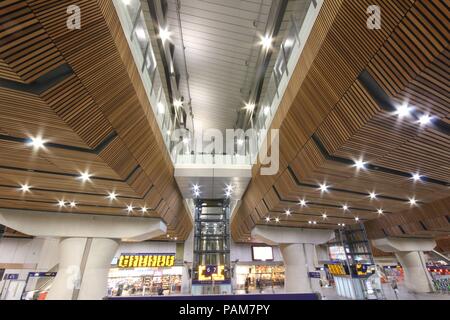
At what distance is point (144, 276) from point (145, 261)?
3300mm

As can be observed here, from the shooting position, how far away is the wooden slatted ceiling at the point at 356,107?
3.57 meters

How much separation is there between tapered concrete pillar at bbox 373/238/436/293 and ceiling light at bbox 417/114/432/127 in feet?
52.4

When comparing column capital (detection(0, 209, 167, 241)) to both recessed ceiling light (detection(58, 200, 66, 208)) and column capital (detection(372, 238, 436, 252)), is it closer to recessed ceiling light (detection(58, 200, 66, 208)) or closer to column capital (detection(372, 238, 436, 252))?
recessed ceiling light (detection(58, 200, 66, 208))

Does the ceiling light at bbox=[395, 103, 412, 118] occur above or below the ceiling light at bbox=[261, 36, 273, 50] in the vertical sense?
below

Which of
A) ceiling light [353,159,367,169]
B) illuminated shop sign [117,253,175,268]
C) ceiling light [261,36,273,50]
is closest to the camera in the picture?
ceiling light [353,159,367,169]

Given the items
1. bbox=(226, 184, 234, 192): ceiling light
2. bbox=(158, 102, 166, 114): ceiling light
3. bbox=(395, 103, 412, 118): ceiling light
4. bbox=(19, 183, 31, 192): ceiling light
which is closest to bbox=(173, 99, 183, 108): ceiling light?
bbox=(158, 102, 166, 114): ceiling light

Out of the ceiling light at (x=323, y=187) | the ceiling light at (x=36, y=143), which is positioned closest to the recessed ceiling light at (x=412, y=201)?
the ceiling light at (x=323, y=187)

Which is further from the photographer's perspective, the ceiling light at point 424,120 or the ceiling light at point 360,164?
the ceiling light at point 360,164

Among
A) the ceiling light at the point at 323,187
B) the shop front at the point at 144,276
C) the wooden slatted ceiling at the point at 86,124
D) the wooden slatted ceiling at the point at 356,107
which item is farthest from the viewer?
the shop front at the point at 144,276

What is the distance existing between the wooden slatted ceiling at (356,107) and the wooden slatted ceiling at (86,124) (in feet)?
12.5

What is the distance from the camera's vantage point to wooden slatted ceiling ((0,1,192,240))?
3.79m

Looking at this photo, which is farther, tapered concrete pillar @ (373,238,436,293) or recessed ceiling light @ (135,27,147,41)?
tapered concrete pillar @ (373,238,436,293)

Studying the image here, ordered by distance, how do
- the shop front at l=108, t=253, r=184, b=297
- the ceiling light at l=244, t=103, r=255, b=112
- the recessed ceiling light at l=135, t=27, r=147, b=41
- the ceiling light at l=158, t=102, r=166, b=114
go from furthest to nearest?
the shop front at l=108, t=253, r=184, b=297, the ceiling light at l=244, t=103, r=255, b=112, the ceiling light at l=158, t=102, r=166, b=114, the recessed ceiling light at l=135, t=27, r=147, b=41

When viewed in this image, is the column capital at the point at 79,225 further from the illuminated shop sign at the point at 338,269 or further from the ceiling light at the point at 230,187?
the illuminated shop sign at the point at 338,269
